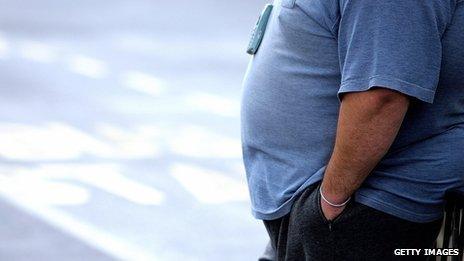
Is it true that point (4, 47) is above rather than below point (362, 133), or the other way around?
below

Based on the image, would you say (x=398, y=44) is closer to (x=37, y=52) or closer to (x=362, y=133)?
(x=362, y=133)

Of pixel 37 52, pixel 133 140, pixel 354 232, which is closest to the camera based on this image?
pixel 354 232

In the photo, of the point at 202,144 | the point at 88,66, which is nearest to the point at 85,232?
the point at 202,144

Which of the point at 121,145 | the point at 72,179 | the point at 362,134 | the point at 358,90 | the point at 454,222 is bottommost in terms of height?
the point at 121,145

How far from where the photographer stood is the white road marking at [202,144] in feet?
26.8

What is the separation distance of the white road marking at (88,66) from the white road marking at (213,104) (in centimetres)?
129

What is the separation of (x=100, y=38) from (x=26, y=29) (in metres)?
1.25

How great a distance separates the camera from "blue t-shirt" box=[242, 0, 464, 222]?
8.98ft

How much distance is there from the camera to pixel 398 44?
8.95ft

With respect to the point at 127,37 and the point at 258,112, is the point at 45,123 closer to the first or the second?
the point at 127,37

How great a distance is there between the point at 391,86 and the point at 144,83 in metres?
8.06

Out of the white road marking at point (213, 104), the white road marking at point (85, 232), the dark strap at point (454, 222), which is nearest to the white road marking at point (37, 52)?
the white road marking at point (213, 104)

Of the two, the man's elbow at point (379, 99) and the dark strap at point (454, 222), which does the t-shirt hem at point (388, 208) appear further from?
the man's elbow at point (379, 99)

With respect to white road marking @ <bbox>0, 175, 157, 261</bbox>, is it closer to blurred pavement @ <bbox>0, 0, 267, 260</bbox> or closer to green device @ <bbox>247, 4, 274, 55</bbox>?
blurred pavement @ <bbox>0, 0, 267, 260</bbox>
